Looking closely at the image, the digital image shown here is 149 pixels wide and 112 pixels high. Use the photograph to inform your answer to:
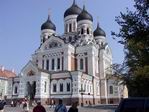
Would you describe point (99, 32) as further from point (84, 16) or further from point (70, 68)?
point (70, 68)

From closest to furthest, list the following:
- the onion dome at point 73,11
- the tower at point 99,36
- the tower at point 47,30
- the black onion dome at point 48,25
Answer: the onion dome at point 73,11
the tower at point 47,30
the black onion dome at point 48,25
the tower at point 99,36

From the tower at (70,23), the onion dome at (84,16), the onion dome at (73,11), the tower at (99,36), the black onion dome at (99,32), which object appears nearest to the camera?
the onion dome at (84,16)

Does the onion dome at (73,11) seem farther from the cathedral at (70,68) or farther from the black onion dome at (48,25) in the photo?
the black onion dome at (48,25)

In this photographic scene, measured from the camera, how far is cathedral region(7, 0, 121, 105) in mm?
56863

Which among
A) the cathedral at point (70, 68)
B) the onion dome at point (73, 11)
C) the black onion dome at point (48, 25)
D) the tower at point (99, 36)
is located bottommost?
the cathedral at point (70, 68)

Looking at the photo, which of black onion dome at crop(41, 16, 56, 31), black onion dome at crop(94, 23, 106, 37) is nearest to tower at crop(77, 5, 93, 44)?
black onion dome at crop(94, 23, 106, 37)

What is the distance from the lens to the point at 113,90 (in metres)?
65.4

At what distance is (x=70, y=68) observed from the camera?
208ft

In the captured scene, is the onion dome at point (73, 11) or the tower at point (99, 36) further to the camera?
the tower at point (99, 36)

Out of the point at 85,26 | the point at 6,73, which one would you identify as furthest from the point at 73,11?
the point at 6,73

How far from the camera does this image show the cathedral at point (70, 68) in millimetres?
56863

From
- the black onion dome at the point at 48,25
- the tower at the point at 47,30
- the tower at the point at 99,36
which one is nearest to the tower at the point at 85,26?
the tower at the point at 99,36

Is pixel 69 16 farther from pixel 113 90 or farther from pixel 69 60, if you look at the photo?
pixel 113 90

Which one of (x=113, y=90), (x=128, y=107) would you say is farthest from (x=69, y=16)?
(x=128, y=107)
